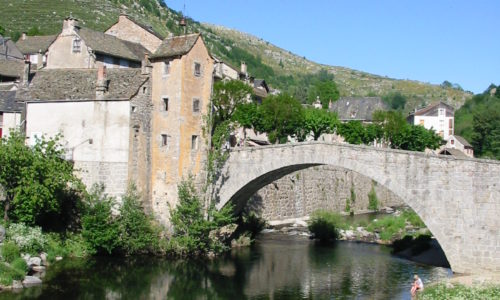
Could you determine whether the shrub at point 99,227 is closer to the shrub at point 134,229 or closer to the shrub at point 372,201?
the shrub at point 134,229

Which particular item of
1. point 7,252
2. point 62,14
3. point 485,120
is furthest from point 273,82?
point 7,252

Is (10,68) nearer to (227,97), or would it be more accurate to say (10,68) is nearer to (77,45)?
(77,45)

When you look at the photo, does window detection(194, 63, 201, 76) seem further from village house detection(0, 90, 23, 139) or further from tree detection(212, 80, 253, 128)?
village house detection(0, 90, 23, 139)

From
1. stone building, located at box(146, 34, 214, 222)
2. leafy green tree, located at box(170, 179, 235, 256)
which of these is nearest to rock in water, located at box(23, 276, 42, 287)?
leafy green tree, located at box(170, 179, 235, 256)

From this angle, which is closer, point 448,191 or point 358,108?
point 448,191

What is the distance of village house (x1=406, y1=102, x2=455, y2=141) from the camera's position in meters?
87.8

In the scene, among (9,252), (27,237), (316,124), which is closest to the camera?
(9,252)

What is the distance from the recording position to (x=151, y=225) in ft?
116

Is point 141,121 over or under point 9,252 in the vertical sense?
over

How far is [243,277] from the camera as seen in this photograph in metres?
32.0

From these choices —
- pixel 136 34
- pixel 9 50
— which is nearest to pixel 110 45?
pixel 136 34

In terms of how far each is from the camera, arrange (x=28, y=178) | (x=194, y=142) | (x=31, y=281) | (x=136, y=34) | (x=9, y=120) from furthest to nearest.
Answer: (x=136, y=34) → (x=9, y=120) → (x=194, y=142) → (x=28, y=178) → (x=31, y=281)

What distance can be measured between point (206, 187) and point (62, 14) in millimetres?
75958

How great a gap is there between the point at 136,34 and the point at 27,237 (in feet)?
97.1
